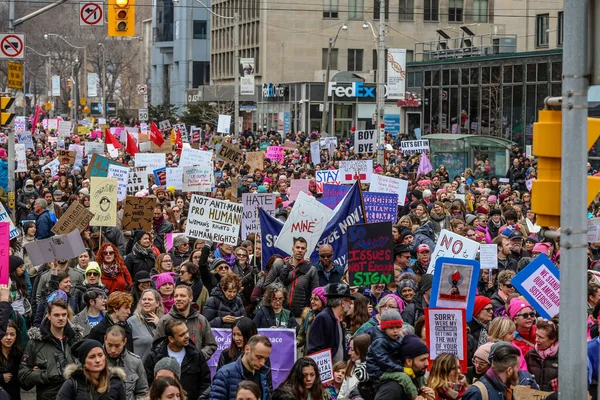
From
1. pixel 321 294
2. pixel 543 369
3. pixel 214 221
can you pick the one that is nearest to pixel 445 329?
pixel 543 369

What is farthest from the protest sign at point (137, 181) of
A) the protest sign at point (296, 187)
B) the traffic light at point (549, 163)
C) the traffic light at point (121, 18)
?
the traffic light at point (549, 163)

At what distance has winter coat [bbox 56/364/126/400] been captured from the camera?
26.5ft

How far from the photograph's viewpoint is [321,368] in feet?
31.0

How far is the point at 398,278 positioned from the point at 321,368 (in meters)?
3.81

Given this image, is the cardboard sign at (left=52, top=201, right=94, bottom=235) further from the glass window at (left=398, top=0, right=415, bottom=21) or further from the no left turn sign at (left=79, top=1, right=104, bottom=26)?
the glass window at (left=398, top=0, right=415, bottom=21)

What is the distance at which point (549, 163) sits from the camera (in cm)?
604

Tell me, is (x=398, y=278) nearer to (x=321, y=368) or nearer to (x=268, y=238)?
(x=268, y=238)

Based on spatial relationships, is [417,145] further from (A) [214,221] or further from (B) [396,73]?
(A) [214,221]

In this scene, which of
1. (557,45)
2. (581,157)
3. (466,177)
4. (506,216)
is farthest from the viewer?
(557,45)

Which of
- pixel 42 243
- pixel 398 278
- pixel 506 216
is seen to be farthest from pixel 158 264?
pixel 506 216

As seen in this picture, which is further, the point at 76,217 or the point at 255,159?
the point at 255,159

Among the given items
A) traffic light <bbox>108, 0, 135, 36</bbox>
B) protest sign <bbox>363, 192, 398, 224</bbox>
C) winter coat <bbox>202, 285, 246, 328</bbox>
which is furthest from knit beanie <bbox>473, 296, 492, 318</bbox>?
traffic light <bbox>108, 0, 135, 36</bbox>

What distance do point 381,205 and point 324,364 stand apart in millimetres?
8558

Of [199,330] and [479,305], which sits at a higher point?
[479,305]
